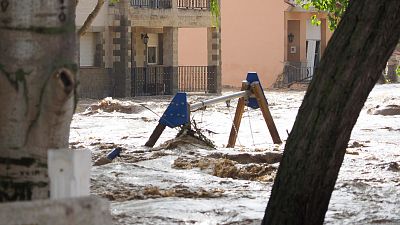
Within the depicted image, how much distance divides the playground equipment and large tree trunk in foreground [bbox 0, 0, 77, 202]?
1038cm

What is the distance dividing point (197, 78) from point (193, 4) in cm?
384

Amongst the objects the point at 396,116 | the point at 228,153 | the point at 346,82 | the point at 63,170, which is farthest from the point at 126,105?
the point at 63,170

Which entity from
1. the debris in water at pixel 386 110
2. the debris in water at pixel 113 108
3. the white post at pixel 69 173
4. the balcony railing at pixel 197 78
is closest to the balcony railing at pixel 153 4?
the balcony railing at pixel 197 78

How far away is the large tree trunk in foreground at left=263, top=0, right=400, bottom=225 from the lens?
272 inches

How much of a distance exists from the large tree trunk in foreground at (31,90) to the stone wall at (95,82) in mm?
34056

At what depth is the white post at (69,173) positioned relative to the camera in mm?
4457

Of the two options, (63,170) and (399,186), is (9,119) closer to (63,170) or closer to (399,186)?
(63,170)

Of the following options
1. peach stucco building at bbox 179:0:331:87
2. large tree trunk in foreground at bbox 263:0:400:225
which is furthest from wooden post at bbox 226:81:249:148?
peach stucco building at bbox 179:0:331:87

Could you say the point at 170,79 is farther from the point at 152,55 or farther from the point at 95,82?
the point at 95,82

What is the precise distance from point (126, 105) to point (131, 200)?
21.1m

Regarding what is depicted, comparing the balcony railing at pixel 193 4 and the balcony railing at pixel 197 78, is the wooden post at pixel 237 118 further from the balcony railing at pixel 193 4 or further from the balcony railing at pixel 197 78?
the balcony railing at pixel 197 78

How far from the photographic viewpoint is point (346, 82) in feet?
22.9

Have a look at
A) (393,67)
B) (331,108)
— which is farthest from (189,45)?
(331,108)

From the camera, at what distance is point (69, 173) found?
4469mm
